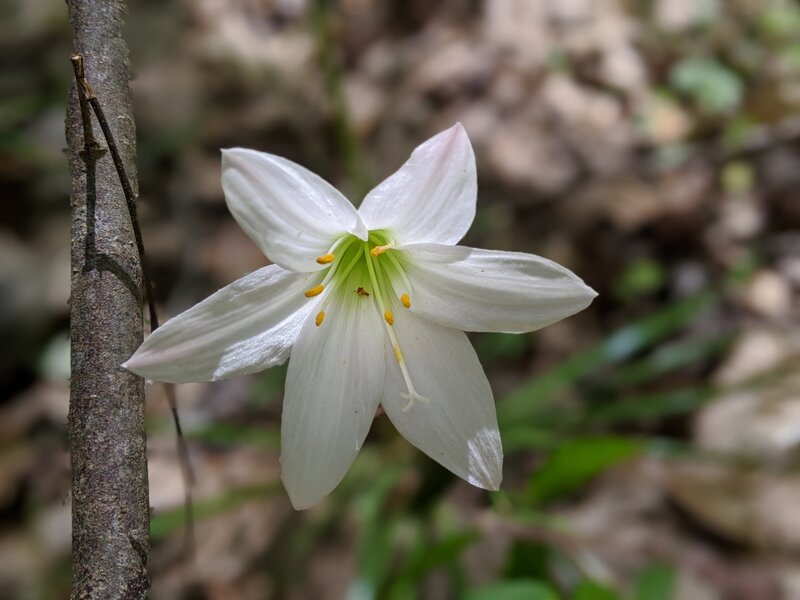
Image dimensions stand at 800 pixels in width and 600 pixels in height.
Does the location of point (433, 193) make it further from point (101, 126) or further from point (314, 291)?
point (101, 126)

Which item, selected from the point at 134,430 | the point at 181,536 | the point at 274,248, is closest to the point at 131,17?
the point at 181,536

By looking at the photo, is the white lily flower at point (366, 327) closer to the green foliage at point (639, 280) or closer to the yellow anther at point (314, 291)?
the yellow anther at point (314, 291)

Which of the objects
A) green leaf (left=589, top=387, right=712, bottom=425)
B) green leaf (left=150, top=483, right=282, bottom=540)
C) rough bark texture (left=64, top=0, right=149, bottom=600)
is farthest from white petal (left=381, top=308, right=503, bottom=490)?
green leaf (left=589, top=387, right=712, bottom=425)

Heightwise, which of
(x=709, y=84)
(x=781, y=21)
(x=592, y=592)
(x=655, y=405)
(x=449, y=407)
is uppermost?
(x=449, y=407)

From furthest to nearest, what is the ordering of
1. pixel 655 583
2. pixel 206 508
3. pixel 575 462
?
pixel 206 508
pixel 575 462
pixel 655 583

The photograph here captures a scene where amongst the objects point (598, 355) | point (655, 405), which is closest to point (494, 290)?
point (598, 355)

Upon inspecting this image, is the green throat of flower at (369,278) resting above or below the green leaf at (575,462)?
above

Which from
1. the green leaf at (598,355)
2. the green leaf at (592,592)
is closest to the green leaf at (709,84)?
the green leaf at (598,355)
